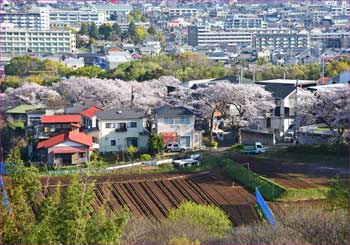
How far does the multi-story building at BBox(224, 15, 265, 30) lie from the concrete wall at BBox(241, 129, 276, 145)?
24509 millimetres

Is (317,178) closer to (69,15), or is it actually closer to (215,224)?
(215,224)

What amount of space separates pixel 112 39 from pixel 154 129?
19237mm

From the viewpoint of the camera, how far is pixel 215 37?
28688 mm

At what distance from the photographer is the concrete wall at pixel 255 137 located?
27.5ft

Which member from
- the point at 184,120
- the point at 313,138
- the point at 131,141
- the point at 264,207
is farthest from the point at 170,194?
the point at 313,138

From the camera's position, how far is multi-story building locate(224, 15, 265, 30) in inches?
1294

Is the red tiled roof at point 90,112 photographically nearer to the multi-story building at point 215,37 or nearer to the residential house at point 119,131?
the residential house at point 119,131

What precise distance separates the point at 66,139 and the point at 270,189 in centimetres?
264

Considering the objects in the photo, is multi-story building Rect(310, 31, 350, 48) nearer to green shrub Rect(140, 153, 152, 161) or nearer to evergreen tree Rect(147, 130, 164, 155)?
evergreen tree Rect(147, 130, 164, 155)

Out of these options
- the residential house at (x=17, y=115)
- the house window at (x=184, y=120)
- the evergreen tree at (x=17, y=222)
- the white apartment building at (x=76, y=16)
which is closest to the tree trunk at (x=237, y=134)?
the house window at (x=184, y=120)

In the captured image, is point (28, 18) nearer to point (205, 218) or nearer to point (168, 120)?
point (168, 120)

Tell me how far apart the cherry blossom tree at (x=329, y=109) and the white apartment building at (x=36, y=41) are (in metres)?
15.8

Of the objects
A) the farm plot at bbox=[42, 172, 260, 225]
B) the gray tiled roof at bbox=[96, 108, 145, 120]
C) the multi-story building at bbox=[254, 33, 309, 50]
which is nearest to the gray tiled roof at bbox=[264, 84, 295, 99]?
the gray tiled roof at bbox=[96, 108, 145, 120]

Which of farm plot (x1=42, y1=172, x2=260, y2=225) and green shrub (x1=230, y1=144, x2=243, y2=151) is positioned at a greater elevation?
green shrub (x1=230, y1=144, x2=243, y2=151)
